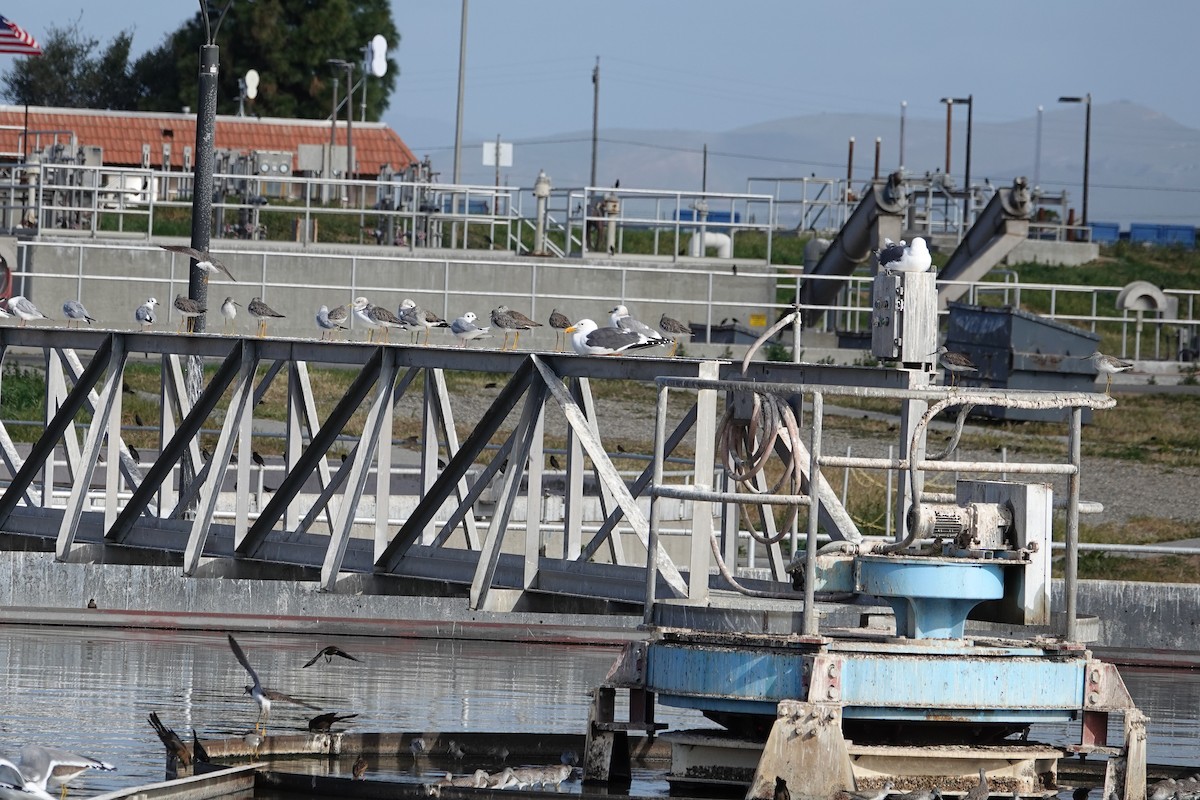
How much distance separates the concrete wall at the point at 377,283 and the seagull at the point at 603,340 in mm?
22656

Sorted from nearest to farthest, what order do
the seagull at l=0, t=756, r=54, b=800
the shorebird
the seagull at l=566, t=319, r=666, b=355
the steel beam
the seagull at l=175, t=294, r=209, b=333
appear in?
1. the seagull at l=0, t=756, r=54, b=800
2. the shorebird
3. the seagull at l=566, t=319, r=666, b=355
4. the steel beam
5. the seagull at l=175, t=294, r=209, b=333

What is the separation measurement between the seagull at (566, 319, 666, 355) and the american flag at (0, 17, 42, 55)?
29264 mm

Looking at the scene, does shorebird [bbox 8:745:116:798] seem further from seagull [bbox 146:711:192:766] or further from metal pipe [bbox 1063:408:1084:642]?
metal pipe [bbox 1063:408:1084:642]

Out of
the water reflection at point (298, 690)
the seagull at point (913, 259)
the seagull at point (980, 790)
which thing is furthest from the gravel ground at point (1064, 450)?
the seagull at point (980, 790)

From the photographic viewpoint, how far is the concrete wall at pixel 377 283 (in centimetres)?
4334

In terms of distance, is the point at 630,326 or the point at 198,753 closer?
the point at 198,753

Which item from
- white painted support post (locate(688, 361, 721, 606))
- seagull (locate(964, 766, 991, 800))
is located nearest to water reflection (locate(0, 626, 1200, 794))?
white painted support post (locate(688, 361, 721, 606))

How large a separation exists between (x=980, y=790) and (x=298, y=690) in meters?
9.05

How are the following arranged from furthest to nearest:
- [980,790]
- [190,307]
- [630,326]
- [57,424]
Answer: [190,307], [57,424], [630,326], [980,790]

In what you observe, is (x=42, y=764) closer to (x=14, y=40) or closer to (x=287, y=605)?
(x=287, y=605)

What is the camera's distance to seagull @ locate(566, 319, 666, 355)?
18297 mm

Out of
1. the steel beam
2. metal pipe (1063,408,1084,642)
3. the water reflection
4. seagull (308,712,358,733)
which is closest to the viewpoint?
metal pipe (1063,408,1084,642)

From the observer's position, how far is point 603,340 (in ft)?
60.7

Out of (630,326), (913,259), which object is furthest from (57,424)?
(913,259)
